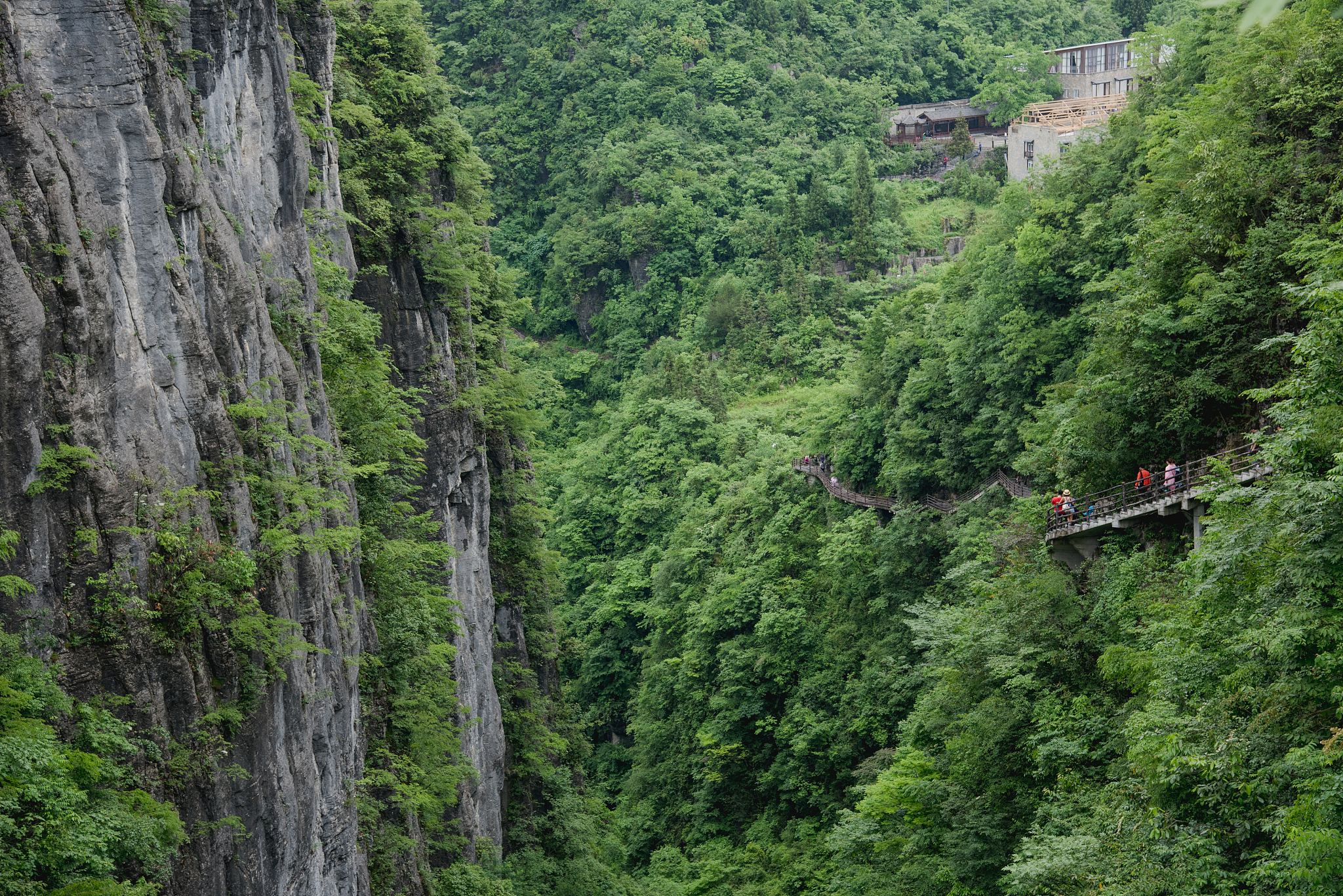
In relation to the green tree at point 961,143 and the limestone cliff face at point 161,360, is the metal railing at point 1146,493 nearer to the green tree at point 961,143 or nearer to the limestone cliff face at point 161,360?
the limestone cliff face at point 161,360

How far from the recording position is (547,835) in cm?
3828

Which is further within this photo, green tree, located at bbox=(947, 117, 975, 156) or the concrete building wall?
green tree, located at bbox=(947, 117, 975, 156)

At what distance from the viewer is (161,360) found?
14227 millimetres

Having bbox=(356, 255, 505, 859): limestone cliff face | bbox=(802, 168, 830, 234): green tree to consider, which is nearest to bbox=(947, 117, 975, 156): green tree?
bbox=(802, 168, 830, 234): green tree

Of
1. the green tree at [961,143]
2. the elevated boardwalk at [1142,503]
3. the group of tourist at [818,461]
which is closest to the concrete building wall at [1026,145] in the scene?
the green tree at [961,143]

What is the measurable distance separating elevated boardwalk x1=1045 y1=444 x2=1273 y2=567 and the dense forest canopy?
83 centimetres

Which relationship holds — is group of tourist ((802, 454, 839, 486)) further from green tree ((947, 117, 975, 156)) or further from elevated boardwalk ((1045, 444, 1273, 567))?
green tree ((947, 117, 975, 156))

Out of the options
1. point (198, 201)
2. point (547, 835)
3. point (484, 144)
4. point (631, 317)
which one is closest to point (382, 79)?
point (198, 201)

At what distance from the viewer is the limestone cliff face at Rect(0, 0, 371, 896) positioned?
39.9 ft

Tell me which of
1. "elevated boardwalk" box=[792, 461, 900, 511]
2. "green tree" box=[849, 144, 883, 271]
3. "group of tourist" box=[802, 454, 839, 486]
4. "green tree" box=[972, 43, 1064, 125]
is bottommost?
"elevated boardwalk" box=[792, 461, 900, 511]

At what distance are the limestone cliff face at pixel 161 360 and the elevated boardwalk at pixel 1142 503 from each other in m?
15.2

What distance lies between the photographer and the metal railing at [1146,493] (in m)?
23.7

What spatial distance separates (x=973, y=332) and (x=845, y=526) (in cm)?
864

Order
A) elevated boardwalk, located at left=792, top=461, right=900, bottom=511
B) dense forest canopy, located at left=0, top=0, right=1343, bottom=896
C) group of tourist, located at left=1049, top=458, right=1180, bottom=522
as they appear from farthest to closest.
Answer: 1. elevated boardwalk, located at left=792, top=461, right=900, bottom=511
2. group of tourist, located at left=1049, top=458, right=1180, bottom=522
3. dense forest canopy, located at left=0, top=0, right=1343, bottom=896
